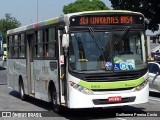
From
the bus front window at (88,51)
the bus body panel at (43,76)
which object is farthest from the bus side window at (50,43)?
the bus front window at (88,51)

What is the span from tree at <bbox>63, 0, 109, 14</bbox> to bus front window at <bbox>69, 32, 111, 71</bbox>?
78.8 m

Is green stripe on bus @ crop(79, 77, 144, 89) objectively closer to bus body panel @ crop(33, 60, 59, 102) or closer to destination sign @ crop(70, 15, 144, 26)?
bus body panel @ crop(33, 60, 59, 102)

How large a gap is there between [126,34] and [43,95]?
3.67 metres

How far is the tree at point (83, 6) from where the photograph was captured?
90925 millimetres

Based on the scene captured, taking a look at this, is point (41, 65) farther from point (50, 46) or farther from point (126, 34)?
point (126, 34)

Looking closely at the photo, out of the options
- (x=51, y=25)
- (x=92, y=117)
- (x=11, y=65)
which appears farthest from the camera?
(x=11, y=65)

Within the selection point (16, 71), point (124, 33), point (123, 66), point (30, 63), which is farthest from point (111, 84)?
point (16, 71)

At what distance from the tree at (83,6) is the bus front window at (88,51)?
78.8m

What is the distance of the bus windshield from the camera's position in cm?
1196

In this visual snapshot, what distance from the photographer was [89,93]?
466 inches

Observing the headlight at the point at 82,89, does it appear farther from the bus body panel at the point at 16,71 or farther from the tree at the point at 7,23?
the tree at the point at 7,23

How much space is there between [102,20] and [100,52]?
2.89ft

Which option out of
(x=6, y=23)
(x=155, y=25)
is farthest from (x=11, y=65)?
(x=6, y=23)

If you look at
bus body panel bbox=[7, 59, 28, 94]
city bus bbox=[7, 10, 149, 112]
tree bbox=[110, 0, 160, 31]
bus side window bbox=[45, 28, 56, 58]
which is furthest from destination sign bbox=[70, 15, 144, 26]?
tree bbox=[110, 0, 160, 31]
